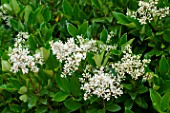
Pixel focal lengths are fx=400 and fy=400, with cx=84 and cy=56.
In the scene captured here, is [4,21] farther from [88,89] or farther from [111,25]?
[88,89]

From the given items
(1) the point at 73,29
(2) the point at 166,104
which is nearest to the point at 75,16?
(1) the point at 73,29

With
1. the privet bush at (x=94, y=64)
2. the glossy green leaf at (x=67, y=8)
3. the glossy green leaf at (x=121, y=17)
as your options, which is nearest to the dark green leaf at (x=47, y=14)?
the privet bush at (x=94, y=64)

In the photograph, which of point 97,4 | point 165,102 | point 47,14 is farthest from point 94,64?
point 47,14

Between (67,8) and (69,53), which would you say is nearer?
(69,53)

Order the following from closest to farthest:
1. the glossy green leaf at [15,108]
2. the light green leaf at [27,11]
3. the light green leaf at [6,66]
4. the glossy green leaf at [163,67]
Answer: the glossy green leaf at [163,67] → the light green leaf at [6,66] → the glossy green leaf at [15,108] → the light green leaf at [27,11]

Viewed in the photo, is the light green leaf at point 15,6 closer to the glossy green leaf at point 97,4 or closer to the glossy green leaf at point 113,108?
the glossy green leaf at point 97,4

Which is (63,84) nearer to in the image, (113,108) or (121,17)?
(113,108)

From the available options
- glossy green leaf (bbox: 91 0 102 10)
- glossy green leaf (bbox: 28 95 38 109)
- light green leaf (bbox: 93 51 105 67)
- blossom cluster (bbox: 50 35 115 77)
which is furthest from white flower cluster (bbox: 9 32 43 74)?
glossy green leaf (bbox: 91 0 102 10)
